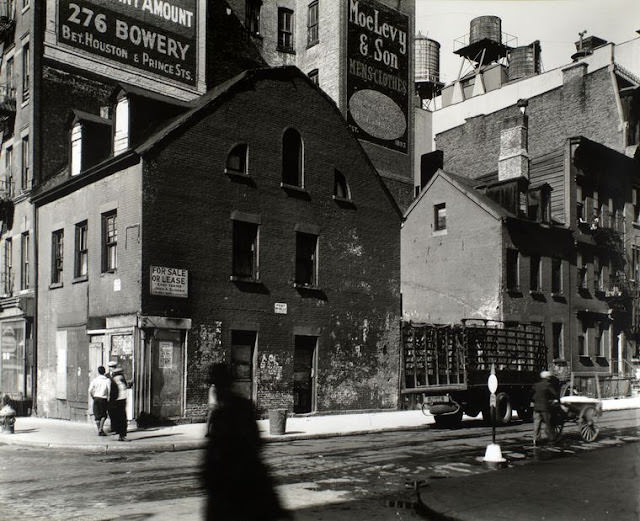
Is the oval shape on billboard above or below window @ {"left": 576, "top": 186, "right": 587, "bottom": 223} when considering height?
above

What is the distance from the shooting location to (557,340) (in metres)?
35.1

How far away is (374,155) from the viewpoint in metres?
39.3

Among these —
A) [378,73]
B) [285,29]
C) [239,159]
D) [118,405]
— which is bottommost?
[118,405]

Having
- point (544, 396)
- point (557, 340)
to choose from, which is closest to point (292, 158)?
point (544, 396)

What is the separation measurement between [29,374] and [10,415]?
784 centimetres

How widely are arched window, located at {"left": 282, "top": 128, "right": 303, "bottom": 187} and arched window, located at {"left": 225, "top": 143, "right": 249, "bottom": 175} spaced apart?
1631mm

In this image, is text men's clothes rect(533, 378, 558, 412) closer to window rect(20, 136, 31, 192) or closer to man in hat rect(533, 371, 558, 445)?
man in hat rect(533, 371, 558, 445)

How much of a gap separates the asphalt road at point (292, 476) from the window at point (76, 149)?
11330 millimetres

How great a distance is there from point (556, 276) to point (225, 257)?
19.1 metres

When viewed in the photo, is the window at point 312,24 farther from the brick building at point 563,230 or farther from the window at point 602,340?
the window at point 602,340

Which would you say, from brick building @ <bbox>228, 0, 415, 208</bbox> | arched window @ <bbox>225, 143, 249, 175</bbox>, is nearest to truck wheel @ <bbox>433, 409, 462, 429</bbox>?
arched window @ <bbox>225, 143, 249, 175</bbox>

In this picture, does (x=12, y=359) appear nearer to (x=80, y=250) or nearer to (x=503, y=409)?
(x=80, y=250)

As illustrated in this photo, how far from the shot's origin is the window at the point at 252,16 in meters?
37.9

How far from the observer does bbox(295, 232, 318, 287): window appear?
81.0 feet
